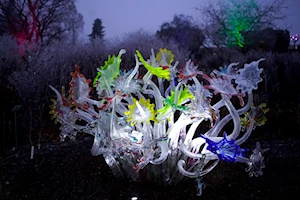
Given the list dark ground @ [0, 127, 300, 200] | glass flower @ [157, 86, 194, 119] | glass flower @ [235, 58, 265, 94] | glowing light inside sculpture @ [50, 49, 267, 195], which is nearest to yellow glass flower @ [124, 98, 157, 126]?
glowing light inside sculpture @ [50, 49, 267, 195]

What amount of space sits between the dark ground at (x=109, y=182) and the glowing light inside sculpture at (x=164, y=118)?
138 mm

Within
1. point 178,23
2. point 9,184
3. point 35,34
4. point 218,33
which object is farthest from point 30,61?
point 178,23

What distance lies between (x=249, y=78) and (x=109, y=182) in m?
1.44

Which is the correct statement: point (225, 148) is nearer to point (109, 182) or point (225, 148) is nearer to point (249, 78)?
point (249, 78)

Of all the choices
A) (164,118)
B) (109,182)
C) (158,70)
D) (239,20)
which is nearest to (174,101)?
(164,118)

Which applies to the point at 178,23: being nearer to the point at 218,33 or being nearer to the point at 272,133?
the point at 218,33

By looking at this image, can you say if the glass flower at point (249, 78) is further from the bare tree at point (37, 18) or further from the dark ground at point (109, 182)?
the bare tree at point (37, 18)

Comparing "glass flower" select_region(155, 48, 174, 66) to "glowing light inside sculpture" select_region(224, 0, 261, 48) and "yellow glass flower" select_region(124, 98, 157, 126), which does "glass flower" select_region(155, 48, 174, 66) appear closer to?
"yellow glass flower" select_region(124, 98, 157, 126)

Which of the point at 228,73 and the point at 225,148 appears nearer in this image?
A: the point at 225,148

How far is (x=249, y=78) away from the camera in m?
2.00

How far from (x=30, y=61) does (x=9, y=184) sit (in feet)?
12.1

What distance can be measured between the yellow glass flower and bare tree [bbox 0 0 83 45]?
699 inches

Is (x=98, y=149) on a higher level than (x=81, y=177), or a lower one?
higher

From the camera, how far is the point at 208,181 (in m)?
2.54
